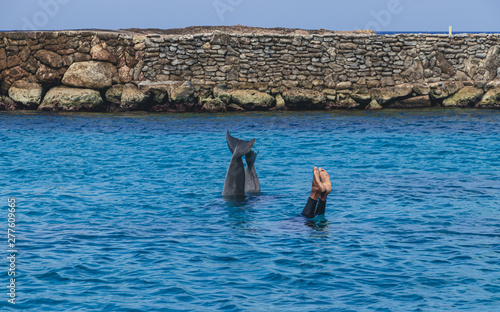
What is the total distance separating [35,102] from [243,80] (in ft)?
27.1

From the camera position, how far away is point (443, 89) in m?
24.9

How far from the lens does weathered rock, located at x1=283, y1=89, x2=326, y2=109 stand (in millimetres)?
24406

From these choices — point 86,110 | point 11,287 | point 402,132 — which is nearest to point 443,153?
point 402,132

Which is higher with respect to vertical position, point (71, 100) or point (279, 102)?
point (279, 102)

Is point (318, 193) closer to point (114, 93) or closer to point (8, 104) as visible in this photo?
point (114, 93)

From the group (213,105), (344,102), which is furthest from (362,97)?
(213,105)

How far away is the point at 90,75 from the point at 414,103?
1277cm

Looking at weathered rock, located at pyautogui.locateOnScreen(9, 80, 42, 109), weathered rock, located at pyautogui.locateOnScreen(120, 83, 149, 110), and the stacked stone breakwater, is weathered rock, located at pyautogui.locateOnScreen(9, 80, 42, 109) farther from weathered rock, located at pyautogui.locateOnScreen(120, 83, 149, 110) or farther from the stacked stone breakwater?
weathered rock, located at pyautogui.locateOnScreen(120, 83, 149, 110)

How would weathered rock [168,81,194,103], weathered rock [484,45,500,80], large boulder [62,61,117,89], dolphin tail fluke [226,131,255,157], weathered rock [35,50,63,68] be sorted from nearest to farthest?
dolphin tail fluke [226,131,255,157]
weathered rock [168,81,194,103]
large boulder [62,61,117,89]
weathered rock [35,50,63,68]
weathered rock [484,45,500,80]

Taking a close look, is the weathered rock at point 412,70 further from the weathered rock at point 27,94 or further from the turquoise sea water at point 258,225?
the weathered rock at point 27,94

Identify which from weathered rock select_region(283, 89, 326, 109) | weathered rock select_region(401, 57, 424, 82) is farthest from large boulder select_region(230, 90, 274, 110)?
weathered rock select_region(401, 57, 424, 82)

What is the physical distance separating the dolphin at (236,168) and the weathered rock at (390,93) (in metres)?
14.3

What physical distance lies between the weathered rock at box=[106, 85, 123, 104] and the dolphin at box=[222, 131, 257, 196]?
13.9 m

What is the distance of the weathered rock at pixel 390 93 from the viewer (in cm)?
2456
